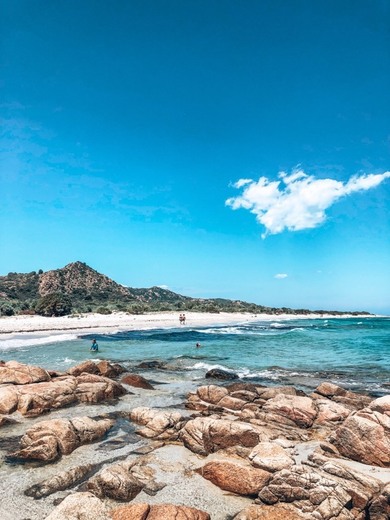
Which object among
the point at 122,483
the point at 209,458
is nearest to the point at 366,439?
the point at 209,458

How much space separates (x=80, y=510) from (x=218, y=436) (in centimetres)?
424

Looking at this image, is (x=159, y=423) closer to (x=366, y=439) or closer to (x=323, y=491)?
(x=323, y=491)

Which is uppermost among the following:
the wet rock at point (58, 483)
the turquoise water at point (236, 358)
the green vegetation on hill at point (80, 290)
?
the green vegetation on hill at point (80, 290)

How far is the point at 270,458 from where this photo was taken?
8008 mm

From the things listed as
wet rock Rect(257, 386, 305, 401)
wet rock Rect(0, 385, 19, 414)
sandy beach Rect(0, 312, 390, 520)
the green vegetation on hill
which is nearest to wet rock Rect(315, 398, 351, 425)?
sandy beach Rect(0, 312, 390, 520)

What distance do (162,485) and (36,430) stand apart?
391cm

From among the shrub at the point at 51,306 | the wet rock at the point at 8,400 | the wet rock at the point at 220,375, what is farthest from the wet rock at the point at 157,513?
the shrub at the point at 51,306

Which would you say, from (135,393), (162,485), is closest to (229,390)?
(135,393)

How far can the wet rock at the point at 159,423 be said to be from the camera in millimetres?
10477

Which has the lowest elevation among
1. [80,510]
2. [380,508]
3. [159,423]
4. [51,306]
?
[380,508]

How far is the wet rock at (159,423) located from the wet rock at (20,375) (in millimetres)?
5741

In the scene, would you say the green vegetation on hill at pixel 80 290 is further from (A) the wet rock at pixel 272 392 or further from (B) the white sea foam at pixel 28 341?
(A) the wet rock at pixel 272 392

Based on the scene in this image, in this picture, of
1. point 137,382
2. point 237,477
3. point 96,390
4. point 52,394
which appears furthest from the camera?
point 137,382

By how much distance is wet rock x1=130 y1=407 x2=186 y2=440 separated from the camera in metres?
10.5
